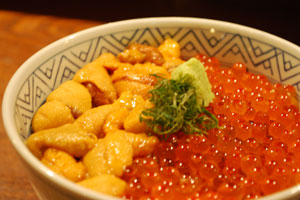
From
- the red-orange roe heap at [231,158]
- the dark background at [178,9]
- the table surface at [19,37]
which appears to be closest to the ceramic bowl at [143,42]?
the red-orange roe heap at [231,158]

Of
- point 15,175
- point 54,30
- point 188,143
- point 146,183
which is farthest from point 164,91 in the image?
point 54,30

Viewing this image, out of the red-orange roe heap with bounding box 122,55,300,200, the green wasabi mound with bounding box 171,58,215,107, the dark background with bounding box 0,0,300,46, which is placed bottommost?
the red-orange roe heap with bounding box 122,55,300,200

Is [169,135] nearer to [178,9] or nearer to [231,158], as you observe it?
[231,158]

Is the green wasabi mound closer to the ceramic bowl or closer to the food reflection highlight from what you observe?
the food reflection highlight

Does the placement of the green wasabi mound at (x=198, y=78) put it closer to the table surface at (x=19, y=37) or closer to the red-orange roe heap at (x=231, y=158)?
the red-orange roe heap at (x=231, y=158)

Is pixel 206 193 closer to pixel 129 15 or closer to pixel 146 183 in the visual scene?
pixel 146 183

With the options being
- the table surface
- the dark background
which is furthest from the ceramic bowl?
the dark background
